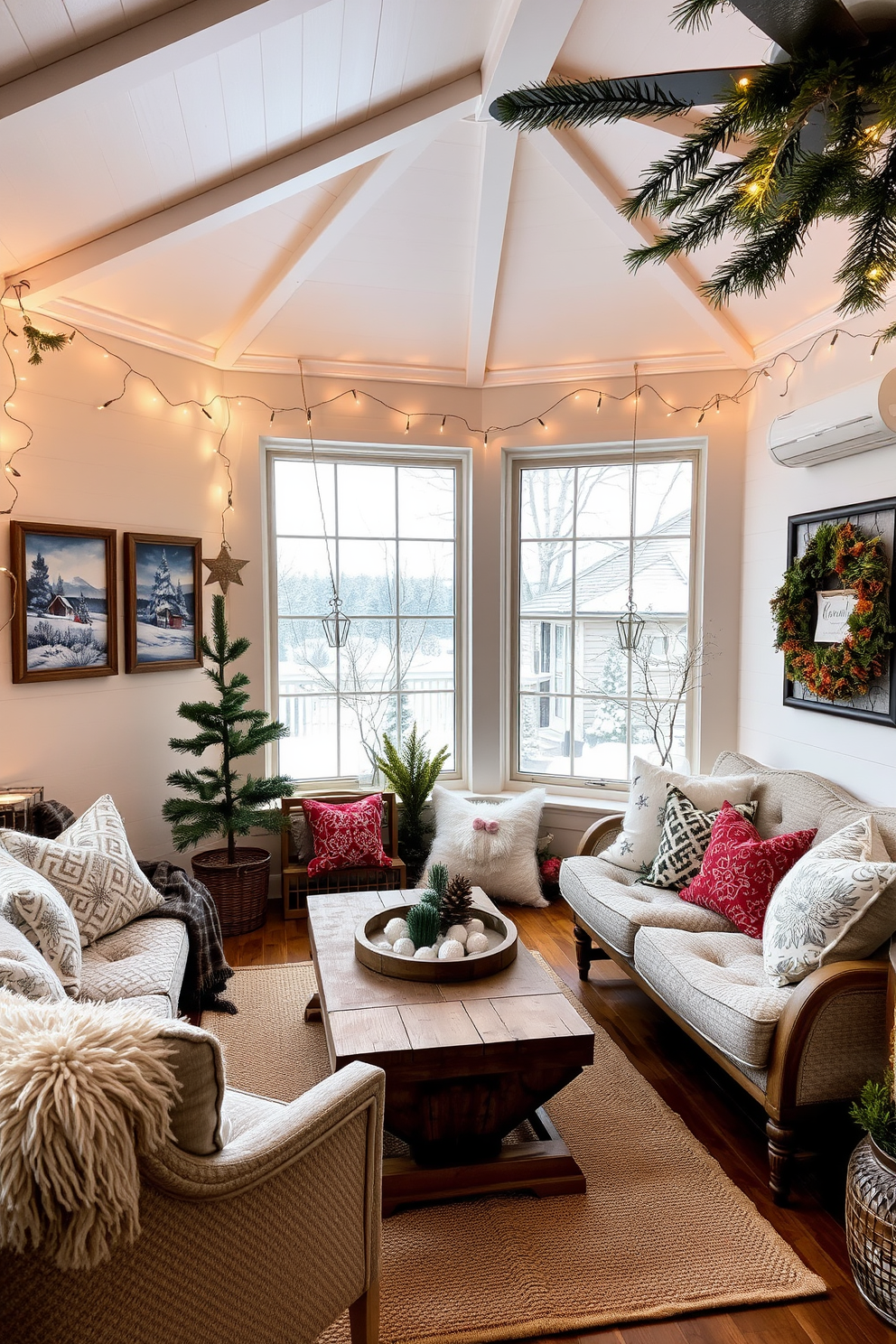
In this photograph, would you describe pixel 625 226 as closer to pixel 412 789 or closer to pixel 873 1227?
Result: pixel 412 789

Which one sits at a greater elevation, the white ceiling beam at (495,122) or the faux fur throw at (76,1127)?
the white ceiling beam at (495,122)

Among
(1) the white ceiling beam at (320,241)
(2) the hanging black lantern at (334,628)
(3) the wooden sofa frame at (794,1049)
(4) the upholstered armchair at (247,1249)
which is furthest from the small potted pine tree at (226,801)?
(3) the wooden sofa frame at (794,1049)

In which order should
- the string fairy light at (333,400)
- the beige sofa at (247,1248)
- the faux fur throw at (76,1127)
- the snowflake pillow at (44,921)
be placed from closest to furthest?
Result: the faux fur throw at (76,1127) → the beige sofa at (247,1248) → the snowflake pillow at (44,921) → the string fairy light at (333,400)

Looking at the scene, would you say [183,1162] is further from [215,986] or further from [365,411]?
[365,411]

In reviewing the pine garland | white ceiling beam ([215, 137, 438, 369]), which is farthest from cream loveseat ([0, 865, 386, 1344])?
white ceiling beam ([215, 137, 438, 369])

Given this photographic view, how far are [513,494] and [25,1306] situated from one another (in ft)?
13.4

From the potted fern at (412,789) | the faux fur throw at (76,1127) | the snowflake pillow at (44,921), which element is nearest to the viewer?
the faux fur throw at (76,1127)

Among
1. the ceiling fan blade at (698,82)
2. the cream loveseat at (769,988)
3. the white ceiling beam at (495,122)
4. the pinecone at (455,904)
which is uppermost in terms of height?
the white ceiling beam at (495,122)

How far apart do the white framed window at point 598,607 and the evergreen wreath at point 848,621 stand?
83 cm

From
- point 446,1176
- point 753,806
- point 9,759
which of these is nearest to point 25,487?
point 9,759

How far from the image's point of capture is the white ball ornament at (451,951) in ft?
7.86

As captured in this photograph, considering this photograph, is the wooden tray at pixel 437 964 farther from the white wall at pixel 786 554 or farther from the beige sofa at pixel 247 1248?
the white wall at pixel 786 554

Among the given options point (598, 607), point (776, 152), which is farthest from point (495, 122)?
point (776, 152)

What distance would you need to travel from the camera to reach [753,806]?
10.8 feet
